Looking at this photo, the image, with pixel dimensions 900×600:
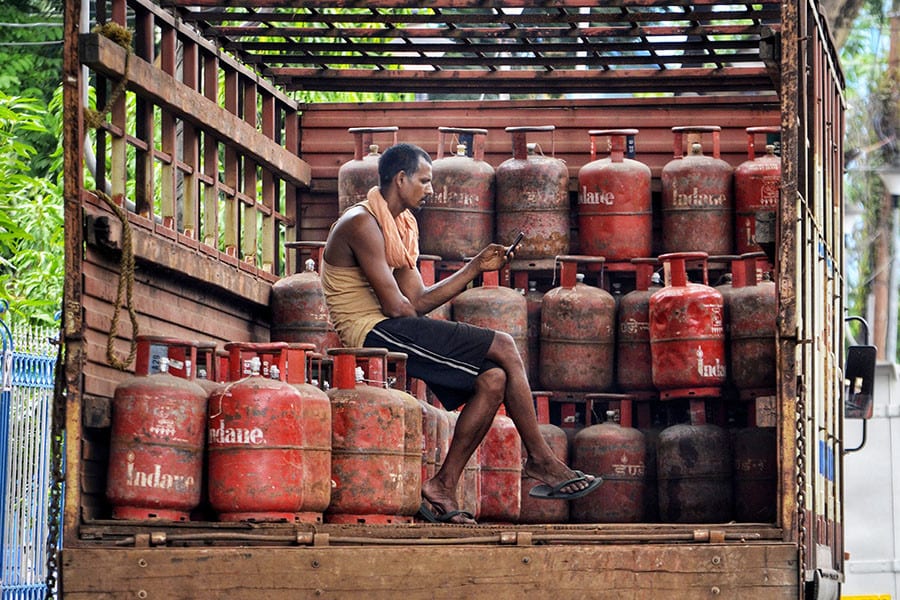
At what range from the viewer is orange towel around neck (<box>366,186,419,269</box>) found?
7.55 metres

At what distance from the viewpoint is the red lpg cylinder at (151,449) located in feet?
20.6

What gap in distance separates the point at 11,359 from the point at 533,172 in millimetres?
3737

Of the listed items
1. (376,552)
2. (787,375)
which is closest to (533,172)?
(787,375)

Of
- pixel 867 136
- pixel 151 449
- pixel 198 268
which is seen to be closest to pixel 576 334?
pixel 198 268

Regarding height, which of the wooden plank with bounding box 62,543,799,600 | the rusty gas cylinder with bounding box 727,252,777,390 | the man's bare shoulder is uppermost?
the man's bare shoulder

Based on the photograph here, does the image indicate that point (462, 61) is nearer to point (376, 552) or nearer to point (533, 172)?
point (533, 172)

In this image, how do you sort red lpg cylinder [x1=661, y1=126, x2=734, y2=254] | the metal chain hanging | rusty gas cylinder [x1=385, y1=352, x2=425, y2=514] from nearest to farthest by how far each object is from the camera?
the metal chain hanging
rusty gas cylinder [x1=385, y1=352, x2=425, y2=514]
red lpg cylinder [x1=661, y1=126, x2=734, y2=254]

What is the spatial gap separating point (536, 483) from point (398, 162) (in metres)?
2.28

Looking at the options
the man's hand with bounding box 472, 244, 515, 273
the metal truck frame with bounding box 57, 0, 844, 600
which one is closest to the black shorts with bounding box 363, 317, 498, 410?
the man's hand with bounding box 472, 244, 515, 273

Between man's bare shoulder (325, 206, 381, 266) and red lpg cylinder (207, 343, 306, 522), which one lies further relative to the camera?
man's bare shoulder (325, 206, 381, 266)

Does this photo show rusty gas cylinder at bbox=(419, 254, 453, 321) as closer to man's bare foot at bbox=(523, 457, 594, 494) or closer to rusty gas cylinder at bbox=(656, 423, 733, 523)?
rusty gas cylinder at bbox=(656, 423, 733, 523)

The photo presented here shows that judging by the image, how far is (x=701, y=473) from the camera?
8750 millimetres

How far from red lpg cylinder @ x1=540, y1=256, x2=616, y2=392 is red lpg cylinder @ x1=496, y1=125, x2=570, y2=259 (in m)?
0.23

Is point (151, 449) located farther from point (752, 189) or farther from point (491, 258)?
point (752, 189)
